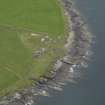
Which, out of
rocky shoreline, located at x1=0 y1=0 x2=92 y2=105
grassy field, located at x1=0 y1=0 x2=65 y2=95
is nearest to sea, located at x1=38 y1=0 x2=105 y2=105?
rocky shoreline, located at x1=0 y1=0 x2=92 y2=105

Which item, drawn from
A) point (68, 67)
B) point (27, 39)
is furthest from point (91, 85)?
point (27, 39)

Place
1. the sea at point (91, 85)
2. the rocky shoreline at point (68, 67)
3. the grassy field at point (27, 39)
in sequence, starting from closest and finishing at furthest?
the sea at point (91, 85) → the rocky shoreline at point (68, 67) → the grassy field at point (27, 39)

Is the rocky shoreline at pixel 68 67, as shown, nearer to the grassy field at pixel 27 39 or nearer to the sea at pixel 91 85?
the sea at pixel 91 85

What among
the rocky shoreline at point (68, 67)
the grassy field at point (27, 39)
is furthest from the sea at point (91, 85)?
the grassy field at point (27, 39)

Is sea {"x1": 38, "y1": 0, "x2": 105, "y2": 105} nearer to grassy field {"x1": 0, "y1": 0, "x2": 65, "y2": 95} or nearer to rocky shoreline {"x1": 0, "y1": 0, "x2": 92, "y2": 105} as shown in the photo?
rocky shoreline {"x1": 0, "y1": 0, "x2": 92, "y2": 105}

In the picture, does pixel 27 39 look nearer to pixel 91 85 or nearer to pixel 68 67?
pixel 68 67

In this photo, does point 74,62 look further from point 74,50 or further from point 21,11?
point 21,11

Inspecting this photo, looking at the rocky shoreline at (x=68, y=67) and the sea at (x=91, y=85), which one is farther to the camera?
the rocky shoreline at (x=68, y=67)

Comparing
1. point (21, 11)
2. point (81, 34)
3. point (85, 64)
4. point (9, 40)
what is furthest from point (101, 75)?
point (21, 11)
